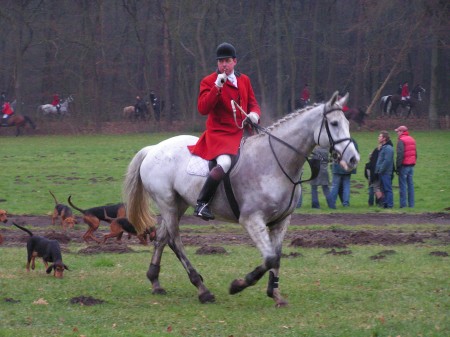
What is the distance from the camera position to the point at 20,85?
46.2m

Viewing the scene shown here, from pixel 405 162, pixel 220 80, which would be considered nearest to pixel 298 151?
pixel 220 80

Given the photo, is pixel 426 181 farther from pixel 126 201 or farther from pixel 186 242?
pixel 126 201

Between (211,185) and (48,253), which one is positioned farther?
(48,253)

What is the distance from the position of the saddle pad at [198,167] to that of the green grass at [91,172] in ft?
31.0

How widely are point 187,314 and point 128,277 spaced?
7.52 ft

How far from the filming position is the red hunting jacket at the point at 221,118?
889 cm

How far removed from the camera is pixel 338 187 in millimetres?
19203

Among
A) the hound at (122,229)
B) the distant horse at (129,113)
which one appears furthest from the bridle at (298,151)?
the distant horse at (129,113)

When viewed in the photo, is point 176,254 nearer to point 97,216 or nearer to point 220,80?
point 220,80

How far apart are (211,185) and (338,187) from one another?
10801 mm

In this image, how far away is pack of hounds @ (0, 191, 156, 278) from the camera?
10.3m

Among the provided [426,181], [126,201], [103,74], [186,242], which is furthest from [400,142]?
[103,74]

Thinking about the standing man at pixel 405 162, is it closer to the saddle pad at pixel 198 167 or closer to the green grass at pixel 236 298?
the green grass at pixel 236 298

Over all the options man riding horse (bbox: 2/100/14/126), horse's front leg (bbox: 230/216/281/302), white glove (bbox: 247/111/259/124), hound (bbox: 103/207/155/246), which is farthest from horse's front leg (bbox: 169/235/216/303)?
man riding horse (bbox: 2/100/14/126)
